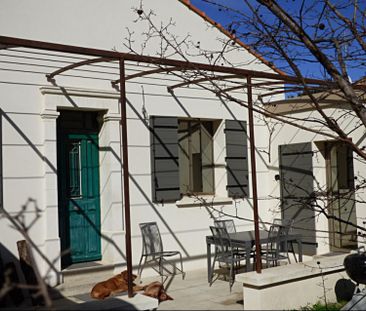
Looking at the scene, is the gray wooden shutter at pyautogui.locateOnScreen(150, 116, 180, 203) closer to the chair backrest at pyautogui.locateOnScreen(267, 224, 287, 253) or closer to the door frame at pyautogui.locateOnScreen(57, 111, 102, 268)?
the door frame at pyautogui.locateOnScreen(57, 111, 102, 268)

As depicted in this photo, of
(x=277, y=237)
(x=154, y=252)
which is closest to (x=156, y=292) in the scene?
(x=154, y=252)

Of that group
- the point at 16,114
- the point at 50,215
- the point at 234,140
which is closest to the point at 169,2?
the point at 234,140

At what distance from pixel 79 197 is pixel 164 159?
147 centimetres

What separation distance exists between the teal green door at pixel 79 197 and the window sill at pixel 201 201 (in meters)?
1.43

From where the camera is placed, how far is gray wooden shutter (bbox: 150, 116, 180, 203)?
26.4 feet

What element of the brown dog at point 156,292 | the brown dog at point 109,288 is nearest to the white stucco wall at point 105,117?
the brown dog at point 109,288

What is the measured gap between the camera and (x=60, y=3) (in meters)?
7.30

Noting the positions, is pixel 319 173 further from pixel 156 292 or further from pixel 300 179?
pixel 156 292

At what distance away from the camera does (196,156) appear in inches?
358

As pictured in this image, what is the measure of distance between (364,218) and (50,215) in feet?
15.5

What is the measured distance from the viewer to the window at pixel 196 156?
8.84 m

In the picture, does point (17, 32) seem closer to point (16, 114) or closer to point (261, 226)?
point (16, 114)

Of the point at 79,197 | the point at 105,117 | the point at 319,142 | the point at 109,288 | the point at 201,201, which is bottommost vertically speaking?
the point at 109,288

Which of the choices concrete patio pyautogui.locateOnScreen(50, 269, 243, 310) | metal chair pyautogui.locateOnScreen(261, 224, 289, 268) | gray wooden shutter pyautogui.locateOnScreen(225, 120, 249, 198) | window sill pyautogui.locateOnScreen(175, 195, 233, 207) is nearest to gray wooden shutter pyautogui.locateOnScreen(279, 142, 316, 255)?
gray wooden shutter pyautogui.locateOnScreen(225, 120, 249, 198)
